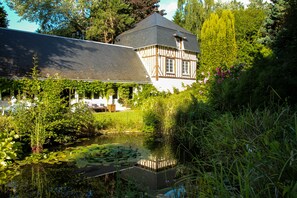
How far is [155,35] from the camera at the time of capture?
805 inches

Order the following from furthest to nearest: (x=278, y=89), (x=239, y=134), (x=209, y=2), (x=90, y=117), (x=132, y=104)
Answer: (x=209, y=2)
(x=132, y=104)
(x=90, y=117)
(x=278, y=89)
(x=239, y=134)

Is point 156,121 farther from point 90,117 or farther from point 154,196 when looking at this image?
point 154,196

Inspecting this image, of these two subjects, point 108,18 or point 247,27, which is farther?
point 247,27

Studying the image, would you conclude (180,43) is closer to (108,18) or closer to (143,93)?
(143,93)

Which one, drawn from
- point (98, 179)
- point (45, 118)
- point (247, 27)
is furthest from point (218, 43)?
point (98, 179)

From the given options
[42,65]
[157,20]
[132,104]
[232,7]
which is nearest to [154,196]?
[42,65]

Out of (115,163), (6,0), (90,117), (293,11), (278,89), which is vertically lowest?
(115,163)

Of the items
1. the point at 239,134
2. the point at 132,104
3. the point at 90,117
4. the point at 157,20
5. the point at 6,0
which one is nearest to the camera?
the point at 239,134

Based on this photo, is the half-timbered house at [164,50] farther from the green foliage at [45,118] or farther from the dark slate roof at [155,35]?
the green foliage at [45,118]

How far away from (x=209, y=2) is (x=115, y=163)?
27.9 metres

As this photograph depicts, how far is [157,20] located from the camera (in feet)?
72.1

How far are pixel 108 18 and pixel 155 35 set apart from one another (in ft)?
19.9

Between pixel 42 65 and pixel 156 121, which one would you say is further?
pixel 42 65

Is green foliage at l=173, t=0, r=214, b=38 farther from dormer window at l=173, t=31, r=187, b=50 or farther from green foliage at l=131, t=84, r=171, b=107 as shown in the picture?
green foliage at l=131, t=84, r=171, b=107
